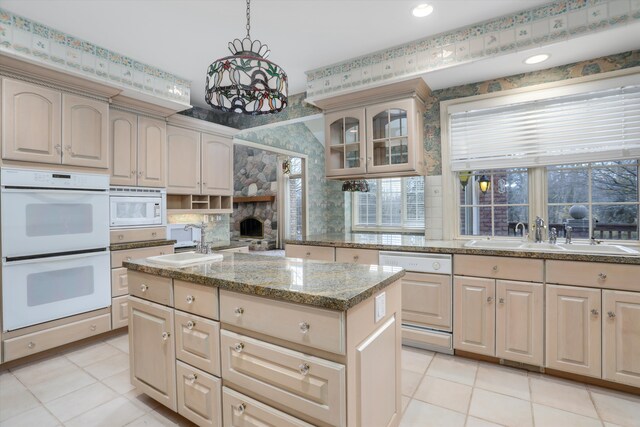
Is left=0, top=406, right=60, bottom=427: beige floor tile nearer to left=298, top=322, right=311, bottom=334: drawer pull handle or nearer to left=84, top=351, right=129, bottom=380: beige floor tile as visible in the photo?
left=84, top=351, right=129, bottom=380: beige floor tile

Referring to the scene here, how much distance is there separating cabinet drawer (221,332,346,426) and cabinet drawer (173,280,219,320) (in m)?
0.14

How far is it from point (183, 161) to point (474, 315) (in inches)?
134

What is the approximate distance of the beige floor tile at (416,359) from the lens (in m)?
2.47

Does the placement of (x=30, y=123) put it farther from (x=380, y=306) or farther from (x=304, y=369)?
(x=380, y=306)

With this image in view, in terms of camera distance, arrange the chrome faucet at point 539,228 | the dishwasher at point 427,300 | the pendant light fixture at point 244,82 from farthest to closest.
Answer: the chrome faucet at point 539,228 < the dishwasher at point 427,300 < the pendant light fixture at point 244,82

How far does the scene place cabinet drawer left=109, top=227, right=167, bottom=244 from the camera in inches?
122

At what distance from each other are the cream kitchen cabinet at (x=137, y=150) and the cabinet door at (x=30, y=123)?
50cm

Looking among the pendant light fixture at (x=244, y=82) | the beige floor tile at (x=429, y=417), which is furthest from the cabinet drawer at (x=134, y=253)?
the beige floor tile at (x=429, y=417)

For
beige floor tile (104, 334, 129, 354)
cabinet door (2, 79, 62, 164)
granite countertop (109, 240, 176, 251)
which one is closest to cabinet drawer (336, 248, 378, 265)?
granite countertop (109, 240, 176, 251)

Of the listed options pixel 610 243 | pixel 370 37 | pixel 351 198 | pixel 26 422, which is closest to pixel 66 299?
pixel 26 422

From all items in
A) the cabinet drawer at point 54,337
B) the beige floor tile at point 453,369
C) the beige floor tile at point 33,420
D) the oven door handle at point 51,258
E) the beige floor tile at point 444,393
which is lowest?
the beige floor tile at point 33,420

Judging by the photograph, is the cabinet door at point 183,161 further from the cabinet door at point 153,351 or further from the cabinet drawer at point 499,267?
the cabinet drawer at point 499,267

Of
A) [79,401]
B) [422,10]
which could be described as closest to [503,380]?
[422,10]

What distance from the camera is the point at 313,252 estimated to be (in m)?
3.25
